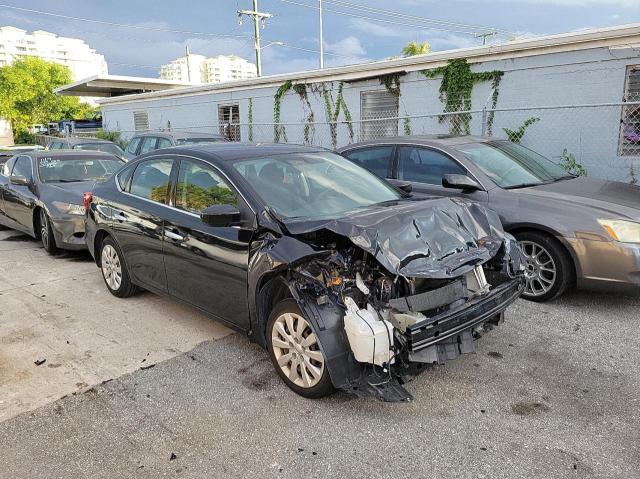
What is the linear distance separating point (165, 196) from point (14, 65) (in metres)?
42.7

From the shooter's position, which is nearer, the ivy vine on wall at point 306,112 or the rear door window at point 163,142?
the rear door window at point 163,142

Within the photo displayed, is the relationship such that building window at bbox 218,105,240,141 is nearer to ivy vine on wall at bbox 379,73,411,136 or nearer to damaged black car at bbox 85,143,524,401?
ivy vine on wall at bbox 379,73,411,136

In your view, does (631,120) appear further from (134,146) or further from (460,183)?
(134,146)

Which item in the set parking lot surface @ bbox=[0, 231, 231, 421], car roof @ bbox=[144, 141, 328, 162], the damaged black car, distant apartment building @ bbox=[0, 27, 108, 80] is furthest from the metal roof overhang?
distant apartment building @ bbox=[0, 27, 108, 80]

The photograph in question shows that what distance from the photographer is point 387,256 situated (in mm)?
2877

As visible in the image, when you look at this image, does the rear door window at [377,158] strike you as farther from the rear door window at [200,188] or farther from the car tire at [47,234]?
the car tire at [47,234]

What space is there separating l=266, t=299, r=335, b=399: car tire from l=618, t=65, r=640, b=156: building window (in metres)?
8.27

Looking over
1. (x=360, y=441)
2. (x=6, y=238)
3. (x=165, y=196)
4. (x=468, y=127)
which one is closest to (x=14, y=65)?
(x=6, y=238)

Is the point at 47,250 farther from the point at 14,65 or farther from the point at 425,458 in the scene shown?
the point at 14,65

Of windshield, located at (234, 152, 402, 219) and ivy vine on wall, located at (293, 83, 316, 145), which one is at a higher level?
ivy vine on wall, located at (293, 83, 316, 145)

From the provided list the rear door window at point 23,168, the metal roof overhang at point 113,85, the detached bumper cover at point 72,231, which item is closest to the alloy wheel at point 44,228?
the detached bumper cover at point 72,231

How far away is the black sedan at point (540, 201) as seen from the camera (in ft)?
14.3

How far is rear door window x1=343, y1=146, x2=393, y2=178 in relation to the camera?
6105 millimetres

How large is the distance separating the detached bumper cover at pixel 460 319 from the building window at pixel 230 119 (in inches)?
567
